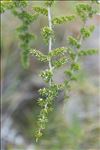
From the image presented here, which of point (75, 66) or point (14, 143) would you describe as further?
point (14, 143)

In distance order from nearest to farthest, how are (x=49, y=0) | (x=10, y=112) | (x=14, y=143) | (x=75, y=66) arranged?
1. (x=49, y=0)
2. (x=75, y=66)
3. (x=14, y=143)
4. (x=10, y=112)

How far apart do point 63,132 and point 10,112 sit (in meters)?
0.80

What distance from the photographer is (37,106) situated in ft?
16.4

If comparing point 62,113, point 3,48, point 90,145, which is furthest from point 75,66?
point 3,48

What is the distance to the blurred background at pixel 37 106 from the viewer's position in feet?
14.6

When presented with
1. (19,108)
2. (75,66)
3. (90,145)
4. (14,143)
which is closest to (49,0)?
(75,66)

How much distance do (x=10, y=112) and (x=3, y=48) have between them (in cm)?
77

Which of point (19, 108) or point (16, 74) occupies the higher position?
point (16, 74)

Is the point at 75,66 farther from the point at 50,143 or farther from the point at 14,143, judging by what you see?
the point at 14,143

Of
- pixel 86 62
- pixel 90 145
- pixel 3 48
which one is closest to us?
pixel 90 145

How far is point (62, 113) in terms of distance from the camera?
4777mm

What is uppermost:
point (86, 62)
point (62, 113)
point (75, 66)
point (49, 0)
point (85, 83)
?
point (86, 62)

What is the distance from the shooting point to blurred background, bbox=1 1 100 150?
14.6ft

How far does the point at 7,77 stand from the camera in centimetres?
533
